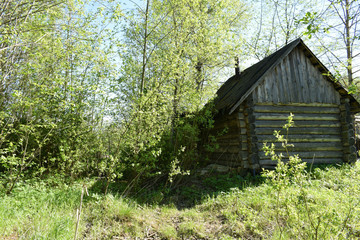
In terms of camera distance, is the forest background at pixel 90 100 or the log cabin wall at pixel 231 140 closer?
the forest background at pixel 90 100

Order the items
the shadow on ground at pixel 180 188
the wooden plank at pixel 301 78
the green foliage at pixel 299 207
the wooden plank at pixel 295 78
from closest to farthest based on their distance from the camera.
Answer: the green foliage at pixel 299 207 → the shadow on ground at pixel 180 188 → the wooden plank at pixel 295 78 → the wooden plank at pixel 301 78

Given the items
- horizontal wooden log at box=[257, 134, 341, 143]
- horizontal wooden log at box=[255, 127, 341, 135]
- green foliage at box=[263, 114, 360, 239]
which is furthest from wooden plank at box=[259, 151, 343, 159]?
green foliage at box=[263, 114, 360, 239]

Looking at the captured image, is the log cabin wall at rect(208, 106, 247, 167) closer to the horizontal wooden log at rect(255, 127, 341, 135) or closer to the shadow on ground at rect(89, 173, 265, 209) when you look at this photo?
the horizontal wooden log at rect(255, 127, 341, 135)

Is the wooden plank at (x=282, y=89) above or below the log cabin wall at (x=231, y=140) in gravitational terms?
above

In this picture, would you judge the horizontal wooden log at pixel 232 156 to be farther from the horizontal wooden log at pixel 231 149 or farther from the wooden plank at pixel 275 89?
the wooden plank at pixel 275 89

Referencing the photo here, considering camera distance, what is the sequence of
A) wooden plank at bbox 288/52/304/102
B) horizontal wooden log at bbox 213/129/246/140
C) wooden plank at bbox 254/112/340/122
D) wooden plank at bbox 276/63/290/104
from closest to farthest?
horizontal wooden log at bbox 213/129/246/140 < wooden plank at bbox 254/112/340/122 < wooden plank at bbox 276/63/290/104 < wooden plank at bbox 288/52/304/102

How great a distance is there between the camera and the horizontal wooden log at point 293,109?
9.29 metres

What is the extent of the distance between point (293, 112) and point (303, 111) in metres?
0.51

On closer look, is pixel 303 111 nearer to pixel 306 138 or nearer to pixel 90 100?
pixel 306 138

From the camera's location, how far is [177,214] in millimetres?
5828

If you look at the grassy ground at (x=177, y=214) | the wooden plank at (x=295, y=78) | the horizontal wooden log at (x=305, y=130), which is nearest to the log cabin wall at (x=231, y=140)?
the horizontal wooden log at (x=305, y=130)

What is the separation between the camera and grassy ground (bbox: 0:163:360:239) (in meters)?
3.85

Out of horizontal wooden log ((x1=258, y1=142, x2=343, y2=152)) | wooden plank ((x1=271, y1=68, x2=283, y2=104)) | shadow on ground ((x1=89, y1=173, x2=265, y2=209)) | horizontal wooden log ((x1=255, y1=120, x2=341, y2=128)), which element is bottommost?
shadow on ground ((x1=89, y1=173, x2=265, y2=209))

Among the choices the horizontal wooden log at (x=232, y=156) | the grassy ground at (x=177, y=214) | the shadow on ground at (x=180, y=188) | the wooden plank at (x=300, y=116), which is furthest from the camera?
the wooden plank at (x=300, y=116)
